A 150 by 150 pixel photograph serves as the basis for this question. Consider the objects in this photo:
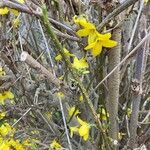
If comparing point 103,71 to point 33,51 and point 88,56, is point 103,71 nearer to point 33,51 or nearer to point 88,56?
point 88,56

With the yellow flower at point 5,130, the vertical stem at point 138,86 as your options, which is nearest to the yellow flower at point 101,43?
the vertical stem at point 138,86

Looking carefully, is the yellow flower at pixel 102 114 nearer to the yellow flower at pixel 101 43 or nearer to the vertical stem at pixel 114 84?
the vertical stem at pixel 114 84

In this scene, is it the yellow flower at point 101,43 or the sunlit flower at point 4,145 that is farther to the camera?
the sunlit flower at point 4,145

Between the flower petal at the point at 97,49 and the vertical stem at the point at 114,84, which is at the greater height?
the flower petal at the point at 97,49

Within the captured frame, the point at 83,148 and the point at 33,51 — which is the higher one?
the point at 33,51

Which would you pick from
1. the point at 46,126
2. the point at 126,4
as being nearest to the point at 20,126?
the point at 46,126

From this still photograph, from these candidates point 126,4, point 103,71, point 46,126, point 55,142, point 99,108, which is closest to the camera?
point 126,4

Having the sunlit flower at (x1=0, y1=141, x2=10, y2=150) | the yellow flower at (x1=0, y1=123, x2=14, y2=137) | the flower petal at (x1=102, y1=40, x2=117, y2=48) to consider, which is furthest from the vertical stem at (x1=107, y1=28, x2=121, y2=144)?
the yellow flower at (x1=0, y1=123, x2=14, y2=137)

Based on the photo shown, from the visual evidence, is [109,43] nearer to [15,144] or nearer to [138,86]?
[138,86]

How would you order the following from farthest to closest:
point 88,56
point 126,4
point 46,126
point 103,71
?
point 46,126 < point 88,56 < point 103,71 < point 126,4
